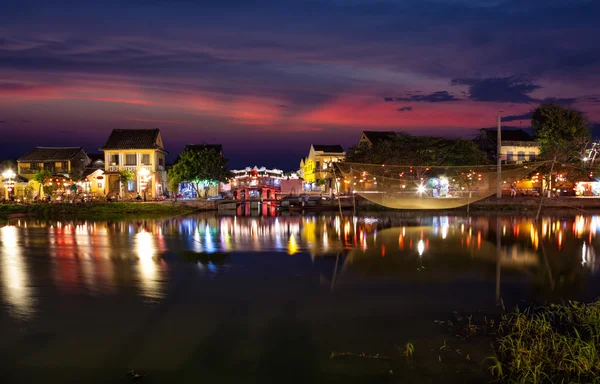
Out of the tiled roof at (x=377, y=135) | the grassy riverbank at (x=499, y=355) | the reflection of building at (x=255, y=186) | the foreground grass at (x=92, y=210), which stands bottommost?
the grassy riverbank at (x=499, y=355)

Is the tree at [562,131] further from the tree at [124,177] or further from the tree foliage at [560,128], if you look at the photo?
the tree at [124,177]

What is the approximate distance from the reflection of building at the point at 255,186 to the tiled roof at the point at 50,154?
50.4 feet

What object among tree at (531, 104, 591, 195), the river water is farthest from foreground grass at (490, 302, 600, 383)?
tree at (531, 104, 591, 195)

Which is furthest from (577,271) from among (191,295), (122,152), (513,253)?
(122,152)

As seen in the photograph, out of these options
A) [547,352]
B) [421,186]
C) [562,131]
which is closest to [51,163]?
[421,186]

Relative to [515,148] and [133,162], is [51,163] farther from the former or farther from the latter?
[515,148]

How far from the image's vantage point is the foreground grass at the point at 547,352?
5.98m

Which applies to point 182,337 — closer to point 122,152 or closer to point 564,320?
point 564,320

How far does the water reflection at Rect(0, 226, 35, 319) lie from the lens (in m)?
9.28

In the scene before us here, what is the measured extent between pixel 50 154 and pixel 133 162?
10.5 m

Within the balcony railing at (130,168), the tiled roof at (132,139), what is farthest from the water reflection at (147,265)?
the tiled roof at (132,139)

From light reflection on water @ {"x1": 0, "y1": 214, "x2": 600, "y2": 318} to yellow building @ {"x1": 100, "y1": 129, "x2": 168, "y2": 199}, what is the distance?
33.7 ft

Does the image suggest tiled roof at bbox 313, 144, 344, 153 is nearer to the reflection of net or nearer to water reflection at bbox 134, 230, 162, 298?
the reflection of net

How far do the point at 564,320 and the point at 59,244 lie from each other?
58.0 ft
